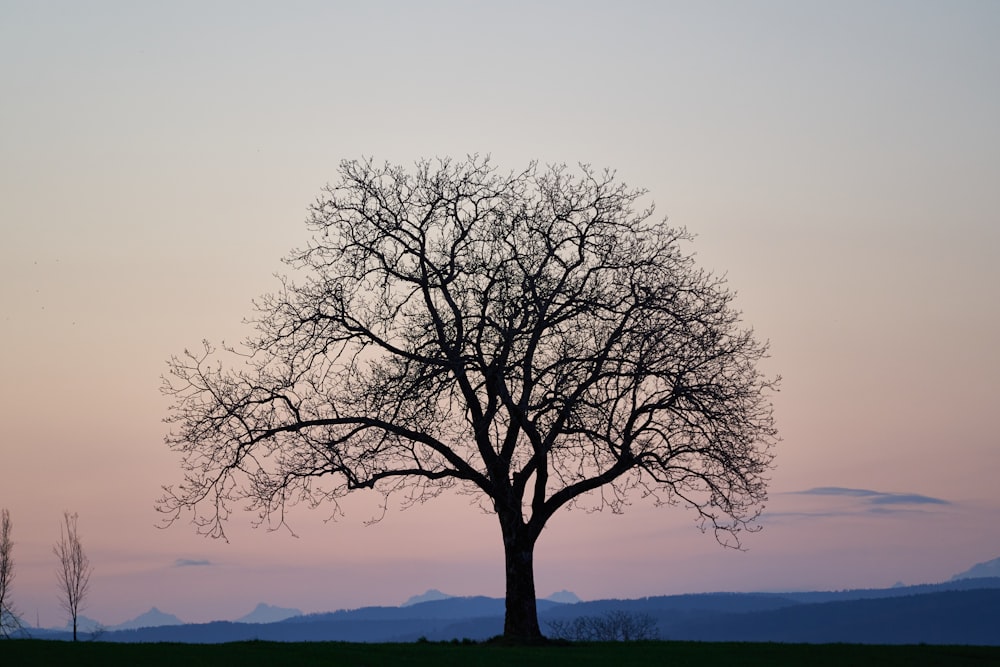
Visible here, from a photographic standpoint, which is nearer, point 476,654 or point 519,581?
point 476,654

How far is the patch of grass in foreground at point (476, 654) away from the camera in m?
26.1

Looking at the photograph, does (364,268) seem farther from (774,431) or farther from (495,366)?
(774,431)

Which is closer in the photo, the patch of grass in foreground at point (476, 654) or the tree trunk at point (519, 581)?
the patch of grass in foreground at point (476, 654)

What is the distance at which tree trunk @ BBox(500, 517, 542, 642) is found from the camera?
33031 mm

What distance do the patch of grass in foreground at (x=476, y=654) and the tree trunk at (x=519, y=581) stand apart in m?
1.24

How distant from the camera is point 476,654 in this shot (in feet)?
95.3

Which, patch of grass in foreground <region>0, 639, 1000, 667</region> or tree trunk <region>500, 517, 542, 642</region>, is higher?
tree trunk <region>500, 517, 542, 642</region>

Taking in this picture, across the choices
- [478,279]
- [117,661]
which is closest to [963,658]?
[478,279]

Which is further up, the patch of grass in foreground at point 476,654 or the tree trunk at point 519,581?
the tree trunk at point 519,581

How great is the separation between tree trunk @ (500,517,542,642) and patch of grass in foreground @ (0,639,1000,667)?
4.07ft

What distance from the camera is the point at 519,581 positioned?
109 feet

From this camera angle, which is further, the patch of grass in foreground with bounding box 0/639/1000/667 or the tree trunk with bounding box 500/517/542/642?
the tree trunk with bounding box 500/517/542/642

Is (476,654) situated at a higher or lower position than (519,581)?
lower

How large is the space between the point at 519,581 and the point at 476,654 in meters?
4.34
